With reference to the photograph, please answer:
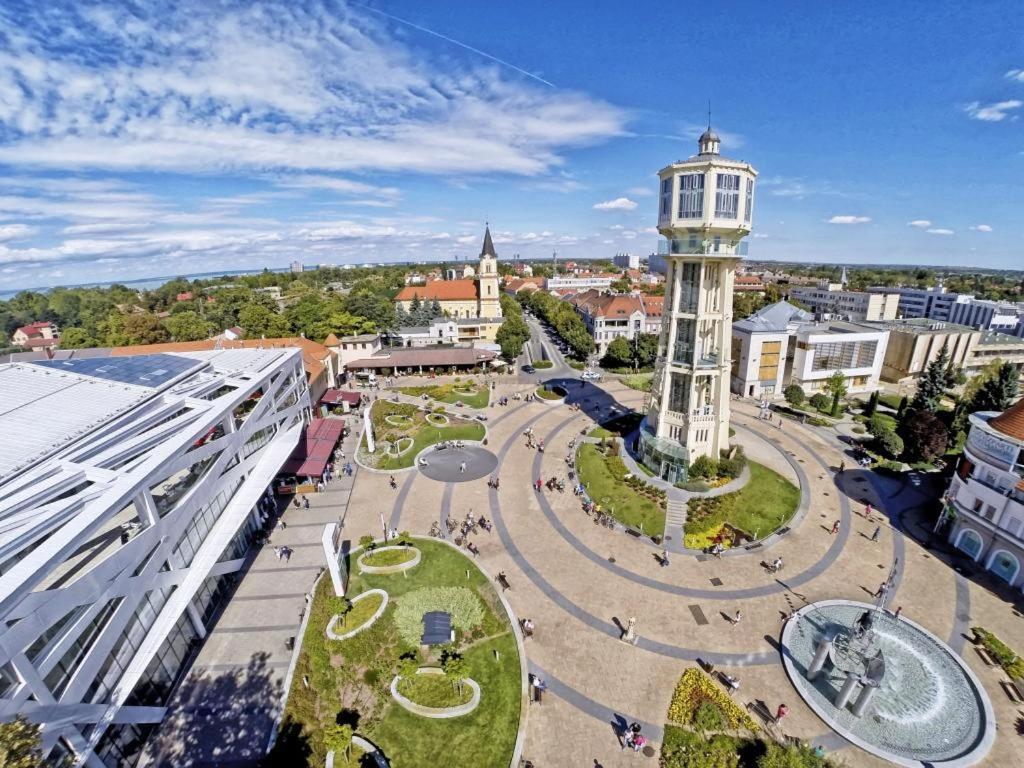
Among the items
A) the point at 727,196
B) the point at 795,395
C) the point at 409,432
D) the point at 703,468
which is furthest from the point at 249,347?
the point at 795,395

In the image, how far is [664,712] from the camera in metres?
17.9

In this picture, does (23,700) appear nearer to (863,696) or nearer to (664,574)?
(664,574)

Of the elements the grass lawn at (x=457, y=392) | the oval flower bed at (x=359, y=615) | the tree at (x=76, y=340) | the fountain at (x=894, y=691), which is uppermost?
the tree at (x=76, y=340)

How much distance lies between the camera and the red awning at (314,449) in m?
34.2

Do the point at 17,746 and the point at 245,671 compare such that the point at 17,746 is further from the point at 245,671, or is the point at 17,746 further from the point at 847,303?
the point at 847,303

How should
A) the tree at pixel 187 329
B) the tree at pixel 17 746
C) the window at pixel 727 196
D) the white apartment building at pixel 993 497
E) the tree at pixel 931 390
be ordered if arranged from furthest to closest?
1. the tree at pixel 187 329
2. the tree at pixel 931 390
3. the window at pixel 727 196
4. the white apartment building at pixel 993 497
5. the tree at pixel 17 746

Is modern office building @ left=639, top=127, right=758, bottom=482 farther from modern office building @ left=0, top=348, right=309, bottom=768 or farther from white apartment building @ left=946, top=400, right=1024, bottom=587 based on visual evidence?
modern office building @ left=0, top=348, right=309, bottom=768

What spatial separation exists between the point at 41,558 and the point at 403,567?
16386mm

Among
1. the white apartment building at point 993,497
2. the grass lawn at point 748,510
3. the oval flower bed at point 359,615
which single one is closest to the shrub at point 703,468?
the grass lawn at point 748,510

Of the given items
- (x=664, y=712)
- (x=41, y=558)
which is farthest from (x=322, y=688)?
(x=664, y=712)

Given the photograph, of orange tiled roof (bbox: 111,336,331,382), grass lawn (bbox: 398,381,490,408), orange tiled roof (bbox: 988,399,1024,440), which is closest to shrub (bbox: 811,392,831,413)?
orange tiled roof (bbox: 988,399,1024,440)

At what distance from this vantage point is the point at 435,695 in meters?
18.6

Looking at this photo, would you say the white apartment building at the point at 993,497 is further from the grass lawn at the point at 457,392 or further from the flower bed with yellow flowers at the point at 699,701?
the grass lawn at the point at 457,392

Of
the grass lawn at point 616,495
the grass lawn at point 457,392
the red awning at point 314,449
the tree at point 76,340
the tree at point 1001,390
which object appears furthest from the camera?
the tree at point 76,340
